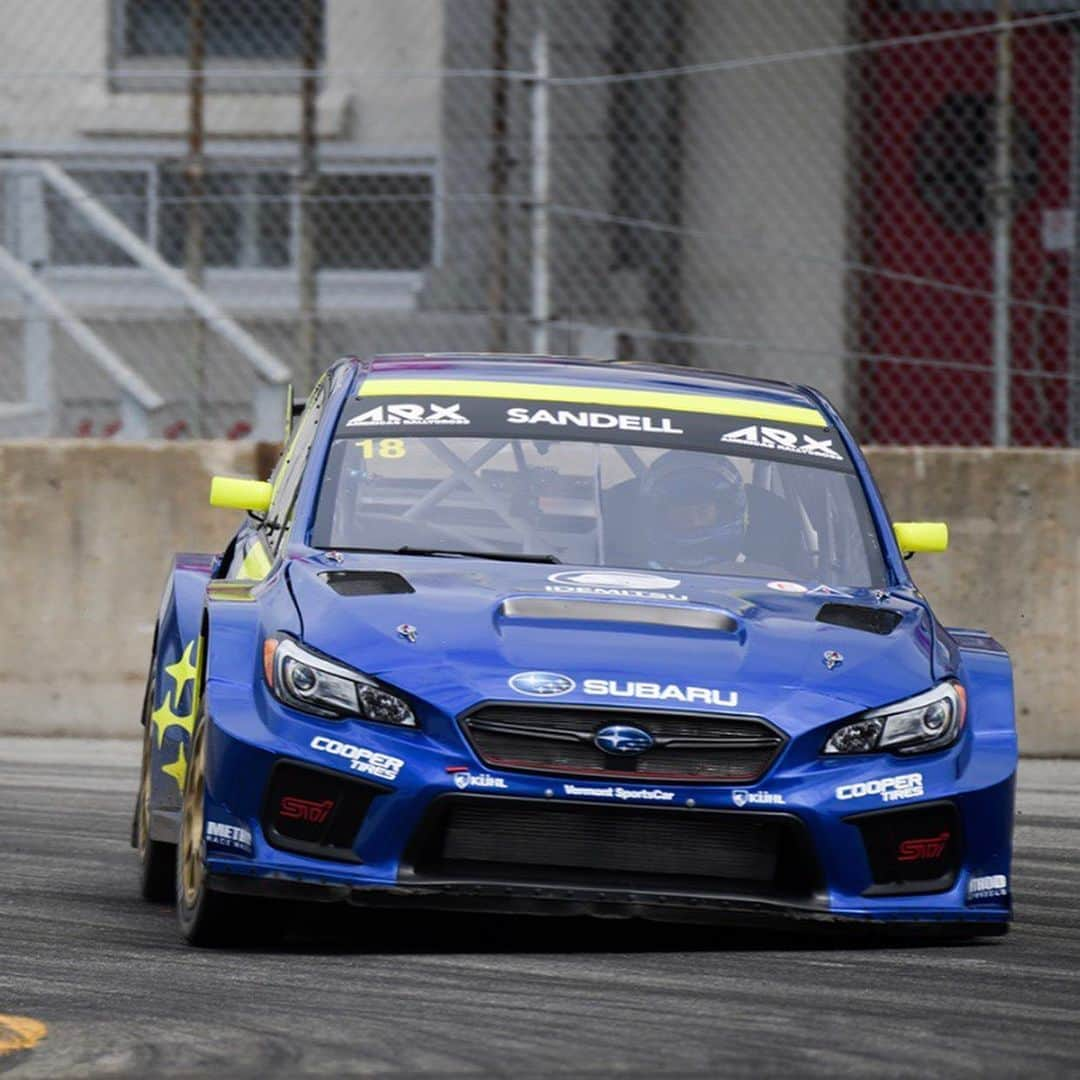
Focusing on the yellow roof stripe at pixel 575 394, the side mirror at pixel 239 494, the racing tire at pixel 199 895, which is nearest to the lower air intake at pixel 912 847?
the racing tire at pixel 199 895

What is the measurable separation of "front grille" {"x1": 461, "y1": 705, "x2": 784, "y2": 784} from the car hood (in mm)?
32

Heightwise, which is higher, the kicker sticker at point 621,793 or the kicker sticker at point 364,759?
the kicker sticker at point 364,759

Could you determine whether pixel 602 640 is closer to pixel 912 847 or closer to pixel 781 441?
pixel 912 847

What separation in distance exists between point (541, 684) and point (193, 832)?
0.97 meters

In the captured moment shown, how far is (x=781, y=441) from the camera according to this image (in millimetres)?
7797

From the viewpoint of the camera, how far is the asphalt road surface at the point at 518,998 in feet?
16.8

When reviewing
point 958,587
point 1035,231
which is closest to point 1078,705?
point 958,587

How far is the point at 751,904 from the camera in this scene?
20.4 feet

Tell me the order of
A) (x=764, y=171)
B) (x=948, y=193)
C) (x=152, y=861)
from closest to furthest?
(x=152, y=861), (x=764, y=171), (x=948, y=193)

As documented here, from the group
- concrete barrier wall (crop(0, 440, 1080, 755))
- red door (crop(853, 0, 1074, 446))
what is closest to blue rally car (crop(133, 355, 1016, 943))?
concrete barrier wall (crop(0, 440, 1080, 755))

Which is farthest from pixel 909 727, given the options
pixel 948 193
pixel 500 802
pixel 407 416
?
pixel 948 193

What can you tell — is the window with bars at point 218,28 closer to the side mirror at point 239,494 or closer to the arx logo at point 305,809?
the side mirror at point 239,494

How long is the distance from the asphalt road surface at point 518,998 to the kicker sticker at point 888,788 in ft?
1.21

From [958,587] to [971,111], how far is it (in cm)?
788
